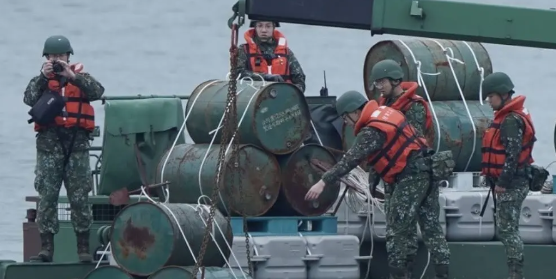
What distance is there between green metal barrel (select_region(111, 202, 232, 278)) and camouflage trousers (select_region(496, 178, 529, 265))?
188 centimetres

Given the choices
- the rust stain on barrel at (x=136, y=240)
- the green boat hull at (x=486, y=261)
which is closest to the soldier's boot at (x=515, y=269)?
the green boat hull at (x=486, y=261)

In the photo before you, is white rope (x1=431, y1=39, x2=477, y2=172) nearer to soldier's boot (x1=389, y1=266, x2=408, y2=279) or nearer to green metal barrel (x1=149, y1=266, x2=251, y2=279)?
soldier's boot (x1=389, y1=266, x2=408, y2=279)

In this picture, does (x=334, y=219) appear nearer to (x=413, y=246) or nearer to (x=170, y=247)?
(x=413, y=246)

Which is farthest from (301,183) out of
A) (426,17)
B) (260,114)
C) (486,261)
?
(426,17)

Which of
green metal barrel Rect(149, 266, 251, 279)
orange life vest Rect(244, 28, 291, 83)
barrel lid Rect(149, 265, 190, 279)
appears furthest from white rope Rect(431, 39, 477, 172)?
barrel lid Rect(149, 265, 190, 279)

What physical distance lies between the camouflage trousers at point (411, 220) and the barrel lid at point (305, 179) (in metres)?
0.87

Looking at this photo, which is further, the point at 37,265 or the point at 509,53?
the point at 509,53

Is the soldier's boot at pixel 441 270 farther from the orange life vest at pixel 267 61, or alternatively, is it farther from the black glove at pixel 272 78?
the orange life vest at pixel 267 61

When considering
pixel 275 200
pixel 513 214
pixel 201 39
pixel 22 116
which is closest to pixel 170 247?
pixel 275 200

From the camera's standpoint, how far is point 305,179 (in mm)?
11711

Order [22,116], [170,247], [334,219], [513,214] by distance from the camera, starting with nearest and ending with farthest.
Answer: [170,247]
[513,214]
[334,219]
[22,116]

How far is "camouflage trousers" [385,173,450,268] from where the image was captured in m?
10.8

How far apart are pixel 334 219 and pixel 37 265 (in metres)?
2.15

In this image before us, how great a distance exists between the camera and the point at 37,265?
37.7 feet
